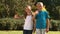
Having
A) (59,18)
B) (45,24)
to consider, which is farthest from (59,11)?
(45,24)

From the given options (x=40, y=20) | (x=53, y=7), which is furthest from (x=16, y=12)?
(x=40, y=20)

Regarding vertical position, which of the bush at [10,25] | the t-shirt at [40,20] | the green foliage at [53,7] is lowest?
the bush at [10,25]

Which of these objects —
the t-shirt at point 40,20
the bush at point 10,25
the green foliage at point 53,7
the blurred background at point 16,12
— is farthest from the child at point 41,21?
the green foliage at point 53,7

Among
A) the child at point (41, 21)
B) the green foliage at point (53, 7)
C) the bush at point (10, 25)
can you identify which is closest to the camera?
the child at point (41, 21)

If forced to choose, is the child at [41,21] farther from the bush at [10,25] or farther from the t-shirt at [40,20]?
the bush at [10,25]

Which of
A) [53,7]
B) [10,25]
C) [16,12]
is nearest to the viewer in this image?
[10,25]

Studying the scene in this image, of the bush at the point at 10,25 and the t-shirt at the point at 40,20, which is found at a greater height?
the t-shirt at the point at 40,20

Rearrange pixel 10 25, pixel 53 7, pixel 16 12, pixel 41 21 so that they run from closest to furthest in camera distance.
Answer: pixel 41 21 < pixel 10 25 < pixel 16 12 < pixel 53 7

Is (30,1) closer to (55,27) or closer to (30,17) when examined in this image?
(55,27)

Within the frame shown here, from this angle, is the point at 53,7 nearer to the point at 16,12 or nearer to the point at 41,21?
the point at 16,12

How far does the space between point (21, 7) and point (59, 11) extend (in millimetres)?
5342

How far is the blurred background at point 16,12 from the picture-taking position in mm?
23453

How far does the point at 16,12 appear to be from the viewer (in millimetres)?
25172

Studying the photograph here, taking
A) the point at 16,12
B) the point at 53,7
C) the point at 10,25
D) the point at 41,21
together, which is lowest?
the point at 10,25
